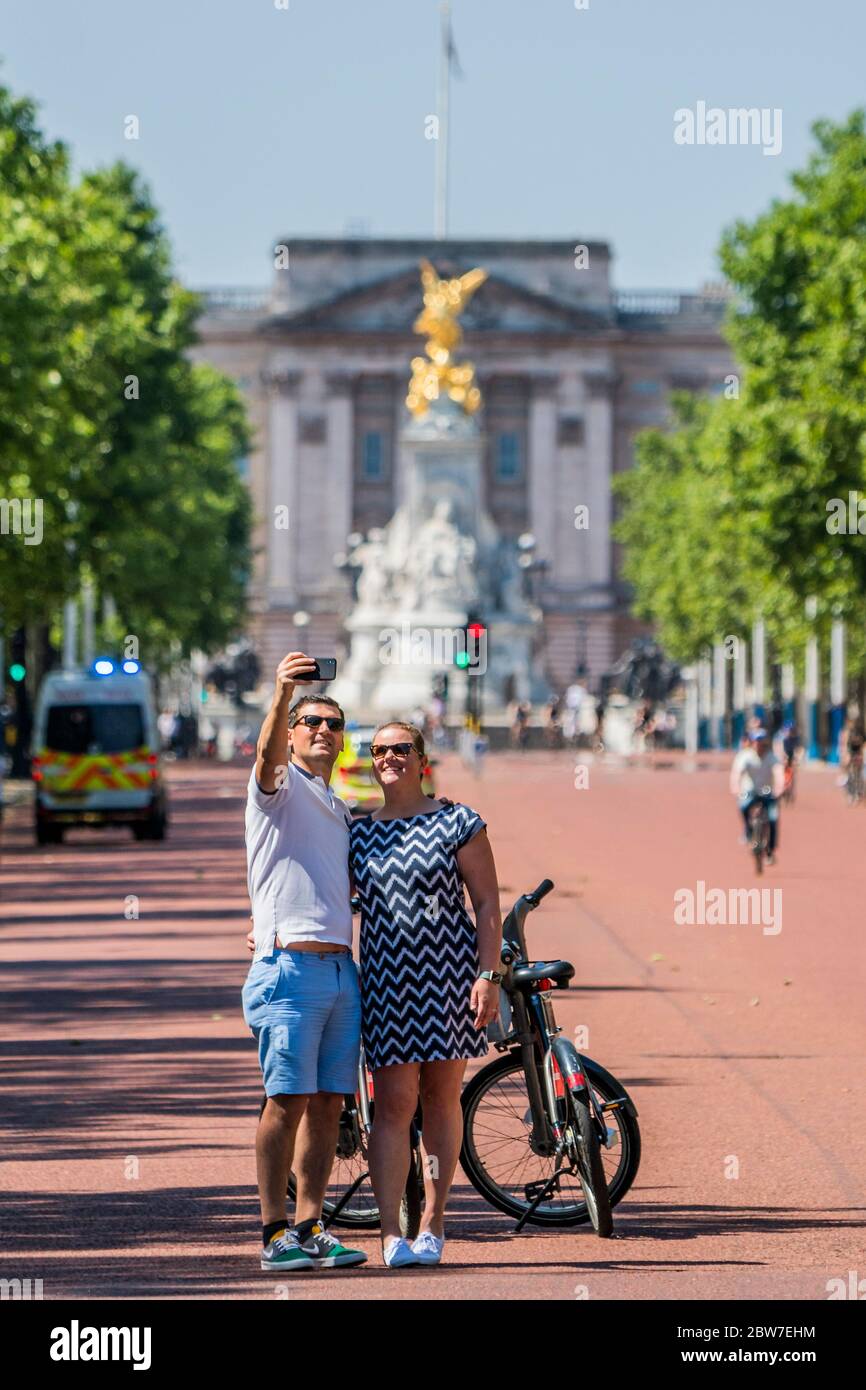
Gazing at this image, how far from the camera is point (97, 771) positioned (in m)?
39.5

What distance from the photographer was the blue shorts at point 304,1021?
9.64m

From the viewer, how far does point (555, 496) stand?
150 m

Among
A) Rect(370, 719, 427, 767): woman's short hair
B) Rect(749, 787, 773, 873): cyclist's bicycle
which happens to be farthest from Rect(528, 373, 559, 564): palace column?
Rect(370, 719, 427, 767): woman's short hair

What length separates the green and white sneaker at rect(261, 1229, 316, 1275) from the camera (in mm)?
9531

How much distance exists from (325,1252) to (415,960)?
974mm

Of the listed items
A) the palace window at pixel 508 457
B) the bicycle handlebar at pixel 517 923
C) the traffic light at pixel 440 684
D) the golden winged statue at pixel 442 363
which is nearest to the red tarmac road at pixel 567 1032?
the bicycle handlebar at pixel 517 923

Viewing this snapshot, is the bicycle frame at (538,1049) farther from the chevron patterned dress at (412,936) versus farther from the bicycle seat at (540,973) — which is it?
the chevron patterned dress at (412,936)

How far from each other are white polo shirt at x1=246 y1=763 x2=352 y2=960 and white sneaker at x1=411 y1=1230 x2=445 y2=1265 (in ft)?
3.21

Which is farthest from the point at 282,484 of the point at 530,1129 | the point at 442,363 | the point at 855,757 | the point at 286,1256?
the point at 286,1256

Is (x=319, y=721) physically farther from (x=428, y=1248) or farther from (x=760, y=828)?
(x=760, y=828)

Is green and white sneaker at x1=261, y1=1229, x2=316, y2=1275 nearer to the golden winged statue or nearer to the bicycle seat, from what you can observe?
the bicycle seat

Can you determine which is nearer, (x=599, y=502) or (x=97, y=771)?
(x=97, y=771)

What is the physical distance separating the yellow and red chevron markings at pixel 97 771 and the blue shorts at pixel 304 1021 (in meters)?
29.7
